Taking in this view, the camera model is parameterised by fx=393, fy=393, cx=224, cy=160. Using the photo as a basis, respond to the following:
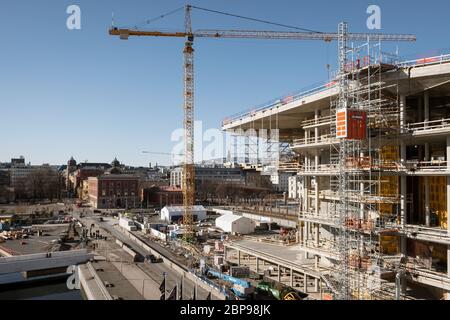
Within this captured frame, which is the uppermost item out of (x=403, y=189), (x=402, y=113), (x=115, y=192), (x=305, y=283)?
(x=402, y=113)

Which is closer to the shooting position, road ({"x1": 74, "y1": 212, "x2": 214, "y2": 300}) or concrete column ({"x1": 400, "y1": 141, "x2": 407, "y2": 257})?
concrete column ({"x1": 400, "y1": 141, "x2": 407, "y2": 257})

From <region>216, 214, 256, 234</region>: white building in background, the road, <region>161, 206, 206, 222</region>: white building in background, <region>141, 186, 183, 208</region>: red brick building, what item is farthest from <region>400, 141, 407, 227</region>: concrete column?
<region>141, 186, 183, 208</region>: red brick building

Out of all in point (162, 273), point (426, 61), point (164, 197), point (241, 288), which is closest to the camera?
point (426, 61)

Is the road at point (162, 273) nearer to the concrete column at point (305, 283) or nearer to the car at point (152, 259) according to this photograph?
the car at point (152, 259)

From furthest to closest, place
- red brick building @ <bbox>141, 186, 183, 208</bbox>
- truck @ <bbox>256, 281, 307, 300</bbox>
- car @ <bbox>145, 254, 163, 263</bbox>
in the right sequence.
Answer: red brick building @ <bbox>141, 186, 183, 208</bbox> → car @ <bbox>145, 254, 163, 263</bbox> → truck @ <bbox>256, 281, 307, 300</bbox>

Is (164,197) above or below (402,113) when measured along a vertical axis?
below

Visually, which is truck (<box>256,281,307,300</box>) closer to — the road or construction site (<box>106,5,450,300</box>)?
construction site (<box>106,5,450,300</box>)

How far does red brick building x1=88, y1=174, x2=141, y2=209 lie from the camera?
8662cm

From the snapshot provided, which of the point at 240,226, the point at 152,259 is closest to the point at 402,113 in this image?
the point at 152,259

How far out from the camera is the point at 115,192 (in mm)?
88125

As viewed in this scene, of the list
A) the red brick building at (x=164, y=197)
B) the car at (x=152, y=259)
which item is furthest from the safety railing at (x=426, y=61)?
the red brick building at (x=164, y=197)

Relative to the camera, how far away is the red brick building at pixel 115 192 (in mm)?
86625

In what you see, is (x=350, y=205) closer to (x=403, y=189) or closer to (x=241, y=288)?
(x=403, y=189)

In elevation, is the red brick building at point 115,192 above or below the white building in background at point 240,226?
above
